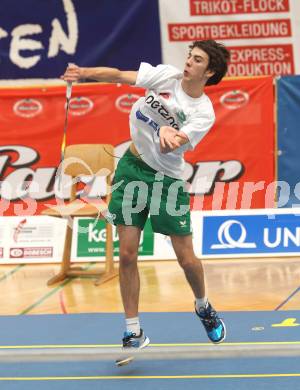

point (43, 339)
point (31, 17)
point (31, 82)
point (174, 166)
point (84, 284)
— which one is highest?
point (31, 17)

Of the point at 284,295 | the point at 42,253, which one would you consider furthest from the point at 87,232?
the point at 284,295

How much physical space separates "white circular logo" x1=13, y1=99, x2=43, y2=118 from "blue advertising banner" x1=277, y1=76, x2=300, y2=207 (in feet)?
10.5

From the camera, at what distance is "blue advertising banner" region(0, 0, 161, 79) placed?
13.8 m

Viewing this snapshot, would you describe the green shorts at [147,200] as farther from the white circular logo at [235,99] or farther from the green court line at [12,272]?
the white circular logo at [235,99]

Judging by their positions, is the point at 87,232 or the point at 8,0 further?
the point at 8,0

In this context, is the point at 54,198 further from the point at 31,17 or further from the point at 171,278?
the point at 31,17

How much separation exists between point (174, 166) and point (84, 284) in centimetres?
315

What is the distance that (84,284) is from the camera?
31.1 ft

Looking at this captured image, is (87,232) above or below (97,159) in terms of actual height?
below

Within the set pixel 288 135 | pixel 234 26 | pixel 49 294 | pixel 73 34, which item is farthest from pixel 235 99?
pixel 49 294

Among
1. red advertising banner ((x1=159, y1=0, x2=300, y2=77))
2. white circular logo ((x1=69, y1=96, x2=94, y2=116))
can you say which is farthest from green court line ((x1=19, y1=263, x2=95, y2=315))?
red advertising banner ((x1=159, y1=0, x2=300, y2=77))

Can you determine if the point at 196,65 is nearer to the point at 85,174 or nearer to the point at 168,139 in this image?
the point at 168,139

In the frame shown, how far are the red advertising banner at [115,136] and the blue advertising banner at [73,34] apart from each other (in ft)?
7.03

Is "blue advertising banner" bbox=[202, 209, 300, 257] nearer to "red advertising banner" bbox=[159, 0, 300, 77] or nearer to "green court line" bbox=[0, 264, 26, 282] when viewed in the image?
"green court line" bbox=[0, 264, 26, 282]
